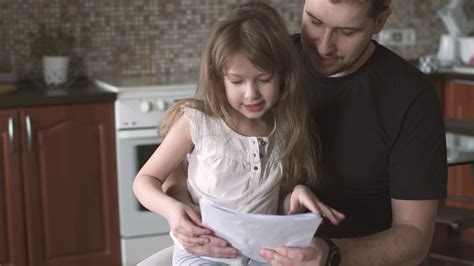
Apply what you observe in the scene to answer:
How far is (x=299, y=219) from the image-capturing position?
1.38 m

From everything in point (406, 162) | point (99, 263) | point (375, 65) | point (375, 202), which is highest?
point (375, 65)

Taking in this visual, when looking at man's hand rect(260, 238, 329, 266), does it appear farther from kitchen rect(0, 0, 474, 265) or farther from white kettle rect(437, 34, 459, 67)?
white kettle rect(437, 34, 459, 67)

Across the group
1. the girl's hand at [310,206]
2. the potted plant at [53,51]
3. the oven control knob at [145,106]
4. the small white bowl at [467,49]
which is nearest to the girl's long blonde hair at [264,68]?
the girl's hand at [310,206]

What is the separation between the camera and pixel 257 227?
1.42 meters

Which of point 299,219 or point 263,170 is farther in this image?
point 263,170

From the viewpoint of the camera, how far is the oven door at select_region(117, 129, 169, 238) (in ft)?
11.6

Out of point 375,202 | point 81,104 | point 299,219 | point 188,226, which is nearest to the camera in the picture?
point 299,219

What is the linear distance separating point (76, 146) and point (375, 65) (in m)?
2.03

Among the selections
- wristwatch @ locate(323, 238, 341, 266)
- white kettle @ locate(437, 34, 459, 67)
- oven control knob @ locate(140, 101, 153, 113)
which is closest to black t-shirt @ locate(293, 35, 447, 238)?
wristwatch @ locate(323, 238, 341, 266)

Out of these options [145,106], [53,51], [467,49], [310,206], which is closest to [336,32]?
[310,206]

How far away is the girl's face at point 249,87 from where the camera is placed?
1567 mm

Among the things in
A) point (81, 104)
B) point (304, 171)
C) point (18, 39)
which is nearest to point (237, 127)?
point (304, 171)

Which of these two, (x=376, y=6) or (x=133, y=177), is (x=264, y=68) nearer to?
(x=376, y=6)

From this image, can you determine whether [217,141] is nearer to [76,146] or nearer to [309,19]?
Result: [309,19]
